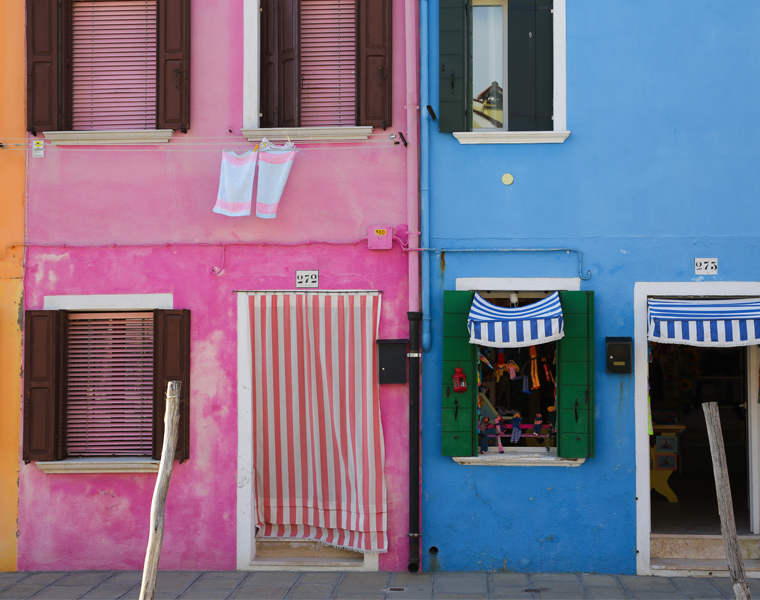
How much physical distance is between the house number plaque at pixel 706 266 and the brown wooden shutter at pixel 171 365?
514cm

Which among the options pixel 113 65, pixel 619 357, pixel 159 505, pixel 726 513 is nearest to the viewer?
pixel 726 513

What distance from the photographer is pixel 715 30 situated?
689cm

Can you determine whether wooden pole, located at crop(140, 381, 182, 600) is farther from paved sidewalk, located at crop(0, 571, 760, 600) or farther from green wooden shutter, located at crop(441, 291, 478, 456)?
green wooden shutter, located at crop(441, 291, 478, 456)

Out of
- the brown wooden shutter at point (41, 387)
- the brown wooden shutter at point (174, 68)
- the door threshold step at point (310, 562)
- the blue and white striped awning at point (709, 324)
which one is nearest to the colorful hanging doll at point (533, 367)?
the blue and white striped awning at point (709, 324)

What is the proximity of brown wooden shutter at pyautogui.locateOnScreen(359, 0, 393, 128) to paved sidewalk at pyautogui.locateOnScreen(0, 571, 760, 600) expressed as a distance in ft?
14.8

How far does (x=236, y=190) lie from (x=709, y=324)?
185 inches

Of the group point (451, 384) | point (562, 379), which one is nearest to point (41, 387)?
point (451, 384)

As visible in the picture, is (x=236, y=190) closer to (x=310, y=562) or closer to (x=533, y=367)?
(x=533, y=367)

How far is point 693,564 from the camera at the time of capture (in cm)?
691

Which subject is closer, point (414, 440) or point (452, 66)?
point (414, 440)

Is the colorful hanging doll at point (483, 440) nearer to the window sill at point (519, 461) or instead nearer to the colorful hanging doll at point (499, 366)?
the window sill at point (519, 461)

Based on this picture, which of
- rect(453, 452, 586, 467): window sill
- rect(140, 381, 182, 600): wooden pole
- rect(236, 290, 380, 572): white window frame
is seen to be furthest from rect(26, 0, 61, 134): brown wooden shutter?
rect(453, 452, 586, 467): window sill

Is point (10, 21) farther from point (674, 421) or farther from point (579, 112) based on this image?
point (674, 421)

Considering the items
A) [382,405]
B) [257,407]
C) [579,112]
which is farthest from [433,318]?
[579,112]
